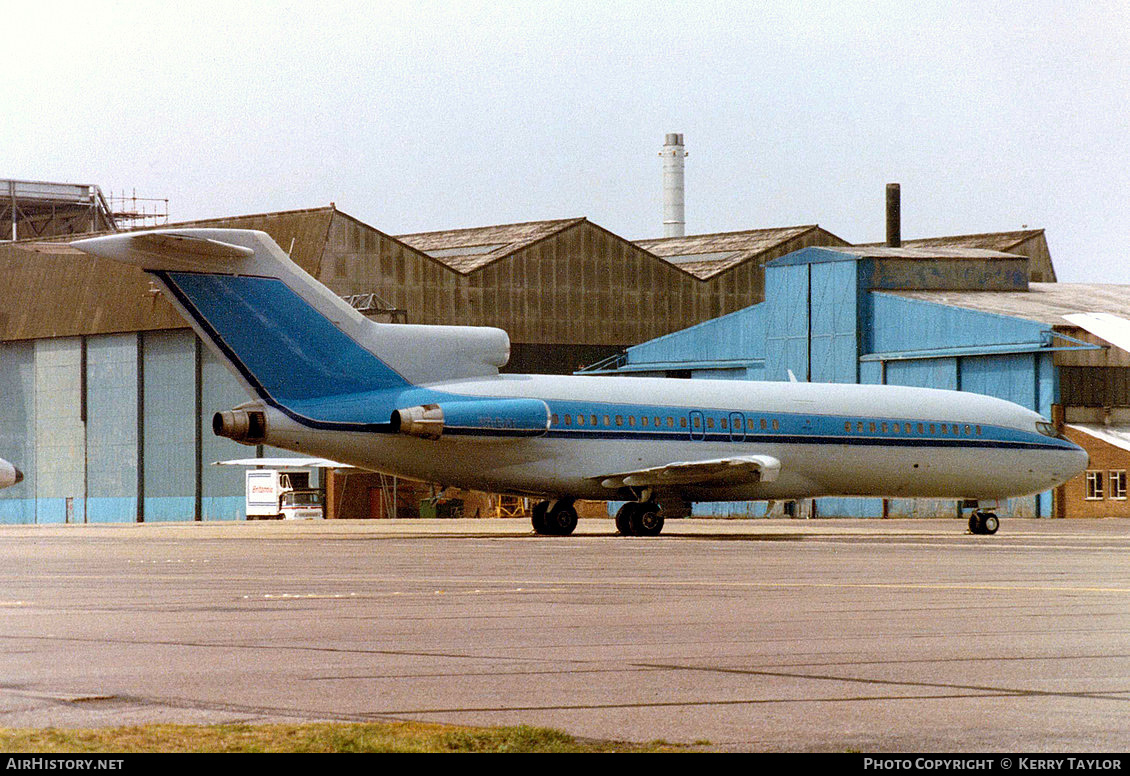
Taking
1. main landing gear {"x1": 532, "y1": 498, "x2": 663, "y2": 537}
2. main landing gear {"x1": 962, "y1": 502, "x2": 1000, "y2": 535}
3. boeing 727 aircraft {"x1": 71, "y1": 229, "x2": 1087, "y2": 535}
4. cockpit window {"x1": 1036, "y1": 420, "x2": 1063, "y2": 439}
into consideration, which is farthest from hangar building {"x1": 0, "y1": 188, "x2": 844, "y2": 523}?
main landing gear {"x1": 962, "y1": 502, "x2": 1000, "y2": 535}

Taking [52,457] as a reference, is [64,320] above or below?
above

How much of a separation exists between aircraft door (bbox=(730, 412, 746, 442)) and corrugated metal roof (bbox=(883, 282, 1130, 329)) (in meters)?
23.8

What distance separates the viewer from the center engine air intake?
35.1 m

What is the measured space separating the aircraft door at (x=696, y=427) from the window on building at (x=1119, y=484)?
25.0 metres

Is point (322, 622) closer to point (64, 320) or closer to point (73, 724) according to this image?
point (73, 724)

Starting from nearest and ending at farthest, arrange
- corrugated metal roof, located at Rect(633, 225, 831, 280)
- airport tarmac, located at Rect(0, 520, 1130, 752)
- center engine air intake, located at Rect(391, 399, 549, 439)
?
1. airport tarmac, located at Rect(0, 520, 1130, 752)
2. center engine air intake, located at Rect(391, 399, 549, 439)
3. corrugated metal roof, located at Rect(633, 225, 831, 280)

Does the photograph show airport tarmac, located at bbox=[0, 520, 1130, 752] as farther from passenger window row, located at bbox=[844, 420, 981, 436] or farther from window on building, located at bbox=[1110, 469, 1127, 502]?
window on building, located at bbox=[1110, 469, 1127, 502]

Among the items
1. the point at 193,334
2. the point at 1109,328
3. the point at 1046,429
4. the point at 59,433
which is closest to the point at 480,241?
the point at 193,334

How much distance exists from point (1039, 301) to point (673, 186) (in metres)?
38.4

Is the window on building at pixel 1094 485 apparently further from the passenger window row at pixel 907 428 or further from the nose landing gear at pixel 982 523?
the passenger window row at pixel 907 428

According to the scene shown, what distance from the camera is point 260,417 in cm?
3475

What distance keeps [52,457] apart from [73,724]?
7270 cm

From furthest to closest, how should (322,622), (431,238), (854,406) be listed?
1. (431,238)
2. (854,406)
3. (322,622)
